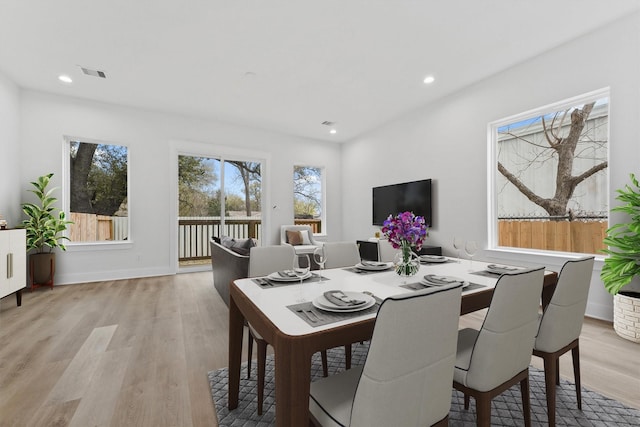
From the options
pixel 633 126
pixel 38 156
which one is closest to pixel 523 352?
pixel 633 126

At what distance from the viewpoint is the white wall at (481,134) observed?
266 centimetres

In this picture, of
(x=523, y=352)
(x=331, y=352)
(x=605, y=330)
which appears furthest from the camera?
(x=605, y=330)

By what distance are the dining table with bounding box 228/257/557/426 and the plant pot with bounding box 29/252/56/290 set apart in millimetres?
4062

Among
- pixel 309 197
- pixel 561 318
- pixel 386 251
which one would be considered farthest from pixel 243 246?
pixel 309 197

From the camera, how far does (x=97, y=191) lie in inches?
184

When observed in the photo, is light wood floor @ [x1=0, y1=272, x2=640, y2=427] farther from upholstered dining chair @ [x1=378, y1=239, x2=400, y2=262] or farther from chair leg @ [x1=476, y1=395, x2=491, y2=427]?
chair leg @ [x1=476, y1=395, x2=491, y2=427]

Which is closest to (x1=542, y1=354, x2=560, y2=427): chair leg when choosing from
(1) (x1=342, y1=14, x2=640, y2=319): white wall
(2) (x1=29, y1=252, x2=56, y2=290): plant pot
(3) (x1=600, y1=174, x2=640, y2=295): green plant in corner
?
(3) (x1=600, y1=174, x2=640, y2=295): green plant in corner

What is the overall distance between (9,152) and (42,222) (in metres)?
0.99

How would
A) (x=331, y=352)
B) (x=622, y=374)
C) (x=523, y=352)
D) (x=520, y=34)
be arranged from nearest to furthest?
(x=523, y=352)
(x=622, y=374)
(x=331, y=352)
(x=520, y=34)

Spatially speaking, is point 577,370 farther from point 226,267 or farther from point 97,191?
point 97,191

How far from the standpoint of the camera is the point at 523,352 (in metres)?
1.24

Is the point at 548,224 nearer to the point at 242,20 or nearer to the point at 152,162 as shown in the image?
the point at 242,20

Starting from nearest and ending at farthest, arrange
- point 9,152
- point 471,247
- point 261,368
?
point 261,368, point 471,247, point 9,152

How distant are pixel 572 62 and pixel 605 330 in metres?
2.64
